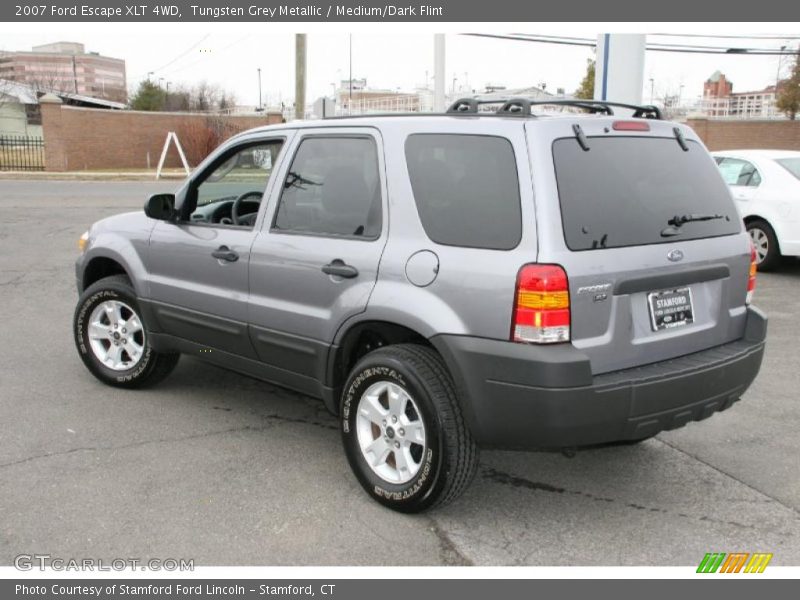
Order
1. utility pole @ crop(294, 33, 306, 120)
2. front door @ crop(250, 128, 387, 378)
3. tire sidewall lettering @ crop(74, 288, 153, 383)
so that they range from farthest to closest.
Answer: utility pole @ crop(294, 33, 306, 120) < tire sidewall lettering @ crop(74, 288, 153, 383) < front door @ crop(250, 128, 387, 378)

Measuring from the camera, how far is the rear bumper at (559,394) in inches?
128

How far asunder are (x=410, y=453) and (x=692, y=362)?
1404 mm

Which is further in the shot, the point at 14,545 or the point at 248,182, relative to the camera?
the point at 248,182

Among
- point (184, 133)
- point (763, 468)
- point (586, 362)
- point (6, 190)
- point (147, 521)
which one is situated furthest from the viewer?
point (184, 133)

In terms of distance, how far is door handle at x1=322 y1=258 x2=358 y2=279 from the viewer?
389 centimetres

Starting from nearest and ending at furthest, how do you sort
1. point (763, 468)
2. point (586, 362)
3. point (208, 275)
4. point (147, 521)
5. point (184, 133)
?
point (586, 362) < point (147, 521) < point (763, 468) < point (208, 275) < point (184, 133)

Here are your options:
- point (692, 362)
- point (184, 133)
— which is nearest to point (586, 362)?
point (692, 362)

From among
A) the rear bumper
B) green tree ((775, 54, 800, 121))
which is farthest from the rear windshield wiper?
green tree ((775, 54, 800, 121))

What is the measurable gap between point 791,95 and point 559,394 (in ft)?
125

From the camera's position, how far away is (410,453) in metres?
3.75

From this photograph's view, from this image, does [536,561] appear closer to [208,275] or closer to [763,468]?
[763,468]

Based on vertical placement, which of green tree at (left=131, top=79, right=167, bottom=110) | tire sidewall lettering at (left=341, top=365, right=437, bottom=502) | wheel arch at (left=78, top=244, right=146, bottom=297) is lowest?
tire sidewall lettering at (left=341, top=365, right=437, bottom=502)

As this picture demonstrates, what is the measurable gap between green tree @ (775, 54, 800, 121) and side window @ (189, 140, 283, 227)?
121ft

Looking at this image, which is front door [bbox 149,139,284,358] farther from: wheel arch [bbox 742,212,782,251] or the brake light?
wheel arch [bbox 742,212,782,251]
